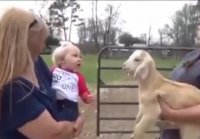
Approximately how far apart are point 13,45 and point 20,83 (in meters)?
0.16

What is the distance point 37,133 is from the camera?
207 centimetres

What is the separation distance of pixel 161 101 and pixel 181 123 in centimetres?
17

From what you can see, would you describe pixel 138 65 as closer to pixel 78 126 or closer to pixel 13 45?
pixel 78 126

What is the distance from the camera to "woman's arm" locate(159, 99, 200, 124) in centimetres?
284

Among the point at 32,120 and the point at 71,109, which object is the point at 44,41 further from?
the point at 71,109

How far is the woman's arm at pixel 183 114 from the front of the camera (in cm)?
284

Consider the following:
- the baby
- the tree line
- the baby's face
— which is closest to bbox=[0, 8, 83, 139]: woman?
the baby

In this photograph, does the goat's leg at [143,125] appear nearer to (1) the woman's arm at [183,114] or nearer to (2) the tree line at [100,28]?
(1) the woman's arm at [183,114]

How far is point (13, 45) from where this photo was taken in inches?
79.5

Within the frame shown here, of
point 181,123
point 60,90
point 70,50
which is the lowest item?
point 181,123

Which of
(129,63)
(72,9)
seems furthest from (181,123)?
(72,9)

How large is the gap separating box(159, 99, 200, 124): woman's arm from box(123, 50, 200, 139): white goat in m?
0.03

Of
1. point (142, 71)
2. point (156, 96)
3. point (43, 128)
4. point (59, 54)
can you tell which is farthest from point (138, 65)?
point (43, 128)

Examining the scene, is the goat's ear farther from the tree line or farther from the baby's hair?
the tree line
